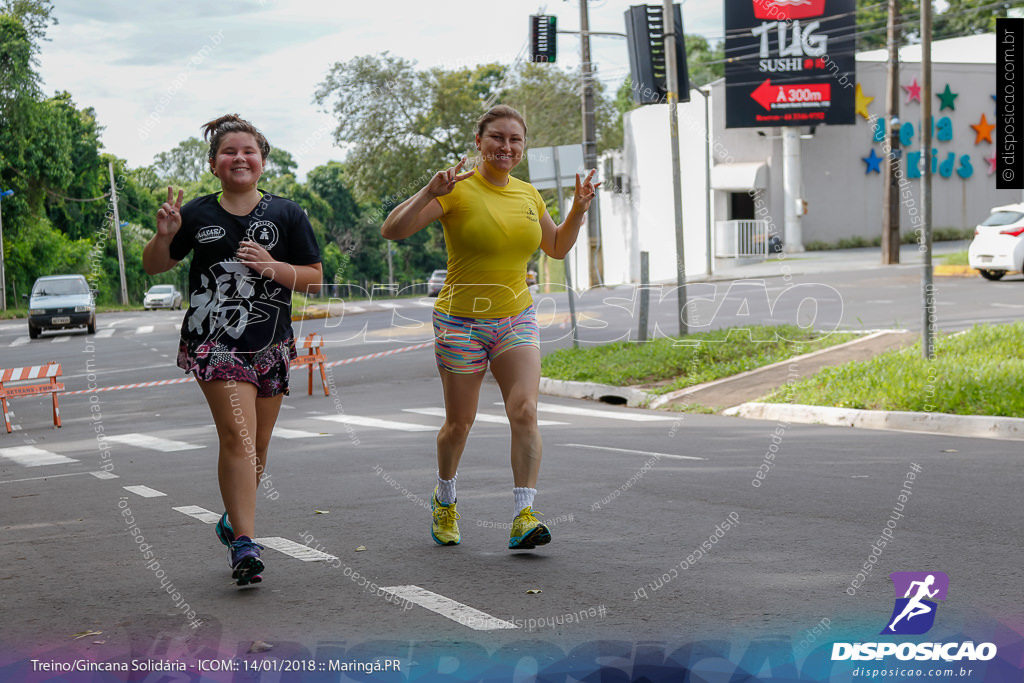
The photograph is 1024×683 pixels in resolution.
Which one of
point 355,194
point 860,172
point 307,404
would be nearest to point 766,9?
point 860,172

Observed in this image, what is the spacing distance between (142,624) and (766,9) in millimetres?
39047

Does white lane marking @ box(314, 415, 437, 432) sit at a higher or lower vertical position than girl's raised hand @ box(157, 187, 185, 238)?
lower

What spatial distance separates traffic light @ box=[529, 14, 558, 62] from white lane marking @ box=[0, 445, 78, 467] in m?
15.2

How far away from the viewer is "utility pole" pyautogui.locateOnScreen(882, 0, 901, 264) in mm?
31250

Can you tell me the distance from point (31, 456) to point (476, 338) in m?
7.06

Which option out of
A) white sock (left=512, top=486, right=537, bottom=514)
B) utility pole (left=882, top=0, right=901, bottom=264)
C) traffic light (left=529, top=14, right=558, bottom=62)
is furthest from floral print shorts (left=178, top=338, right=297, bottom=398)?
utility pole (left=882, top=0, right=901, bottom=264)

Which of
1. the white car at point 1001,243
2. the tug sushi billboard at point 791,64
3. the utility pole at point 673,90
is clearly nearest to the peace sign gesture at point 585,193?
Answer: the utility pole at point 673,90

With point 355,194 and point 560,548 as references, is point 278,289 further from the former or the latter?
point 355,194

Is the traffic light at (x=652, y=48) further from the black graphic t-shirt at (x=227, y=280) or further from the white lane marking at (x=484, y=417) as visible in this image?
the black graphic t-shirt at (x=227, y=280)

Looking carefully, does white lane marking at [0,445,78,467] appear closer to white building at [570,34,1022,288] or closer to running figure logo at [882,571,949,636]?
running figure logo at [882,571,949,636]

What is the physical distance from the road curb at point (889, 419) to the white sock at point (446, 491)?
6440 millimetres

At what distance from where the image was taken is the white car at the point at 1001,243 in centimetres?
2534

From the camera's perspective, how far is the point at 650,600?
463 centimetres

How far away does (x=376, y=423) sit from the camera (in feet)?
40.9
